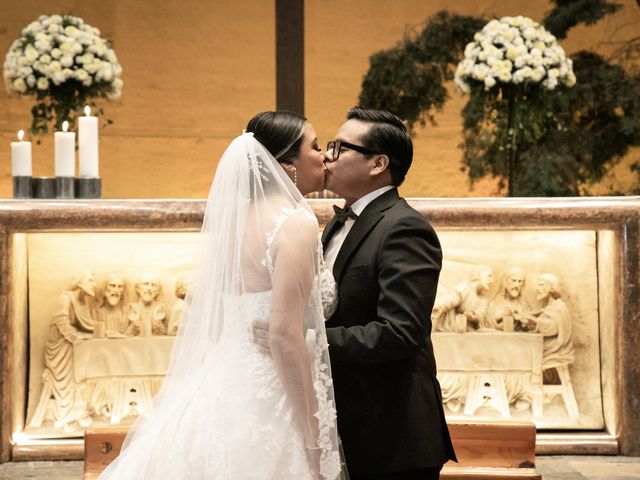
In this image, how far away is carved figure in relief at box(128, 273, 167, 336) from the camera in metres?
5.01

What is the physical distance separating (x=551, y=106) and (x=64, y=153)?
3513mm

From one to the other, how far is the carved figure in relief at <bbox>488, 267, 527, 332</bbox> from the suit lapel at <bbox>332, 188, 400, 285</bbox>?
6.80ft

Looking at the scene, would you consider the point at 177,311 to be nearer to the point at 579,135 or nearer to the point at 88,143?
the point at 88,143

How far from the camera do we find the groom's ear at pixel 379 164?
10.2 ft

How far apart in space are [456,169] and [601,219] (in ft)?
8.46

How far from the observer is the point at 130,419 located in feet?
16.1

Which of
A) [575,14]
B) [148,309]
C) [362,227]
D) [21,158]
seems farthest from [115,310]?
[575,14]

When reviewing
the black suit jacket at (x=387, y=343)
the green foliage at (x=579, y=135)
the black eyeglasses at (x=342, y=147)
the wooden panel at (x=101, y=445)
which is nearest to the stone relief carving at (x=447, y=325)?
the wooden panel at (x=101, y=445)

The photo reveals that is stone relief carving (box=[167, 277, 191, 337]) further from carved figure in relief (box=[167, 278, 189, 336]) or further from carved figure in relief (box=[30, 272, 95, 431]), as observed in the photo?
carved figure in relief (box=[30, 272, 95, 431])

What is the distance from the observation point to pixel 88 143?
490 cm

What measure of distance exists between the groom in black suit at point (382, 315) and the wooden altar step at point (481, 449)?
1242 millimetres

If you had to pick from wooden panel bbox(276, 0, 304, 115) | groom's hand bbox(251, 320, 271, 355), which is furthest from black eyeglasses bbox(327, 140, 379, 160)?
wooden panel bbox(276, 0, 304, 115)

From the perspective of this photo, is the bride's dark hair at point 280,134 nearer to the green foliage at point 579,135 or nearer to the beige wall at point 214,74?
the green foliage at point 579,135

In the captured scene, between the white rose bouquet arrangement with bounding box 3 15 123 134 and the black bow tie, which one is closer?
the black bow tie
